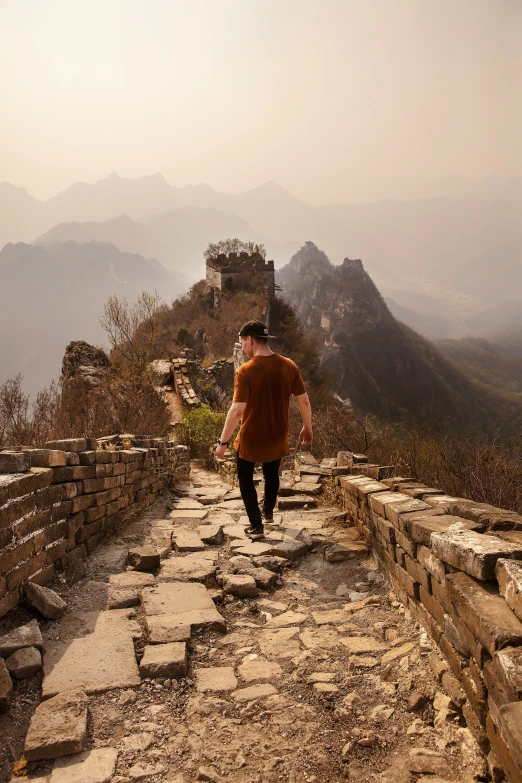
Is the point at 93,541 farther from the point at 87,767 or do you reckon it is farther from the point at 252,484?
the point at 87,767

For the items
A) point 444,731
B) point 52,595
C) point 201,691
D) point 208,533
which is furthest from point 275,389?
point 444,731

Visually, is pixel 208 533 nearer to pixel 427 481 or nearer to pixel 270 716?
pixel 270 716

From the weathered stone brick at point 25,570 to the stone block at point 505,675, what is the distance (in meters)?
2.53

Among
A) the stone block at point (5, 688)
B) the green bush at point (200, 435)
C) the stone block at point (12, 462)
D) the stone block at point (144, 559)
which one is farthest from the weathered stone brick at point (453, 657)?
the green bush at point (200, 435)

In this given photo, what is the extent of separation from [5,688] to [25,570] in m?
1.05

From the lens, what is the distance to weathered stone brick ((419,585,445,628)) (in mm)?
2660

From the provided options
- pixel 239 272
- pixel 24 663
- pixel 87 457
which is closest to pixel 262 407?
pixel 87 457

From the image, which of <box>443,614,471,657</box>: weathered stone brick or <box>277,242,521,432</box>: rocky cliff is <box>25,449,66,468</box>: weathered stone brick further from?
<box>277,242,521,432</box>: rocky cliff

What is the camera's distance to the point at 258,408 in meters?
5.00

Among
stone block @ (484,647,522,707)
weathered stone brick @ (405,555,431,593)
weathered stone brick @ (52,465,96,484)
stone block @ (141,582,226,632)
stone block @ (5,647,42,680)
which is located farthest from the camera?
weathered stone brick @ (52,465,96,484)

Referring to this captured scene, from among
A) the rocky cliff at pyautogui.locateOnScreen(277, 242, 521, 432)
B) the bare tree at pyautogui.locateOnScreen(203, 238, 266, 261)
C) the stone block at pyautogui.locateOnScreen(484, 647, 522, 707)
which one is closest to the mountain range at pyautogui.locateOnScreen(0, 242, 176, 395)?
the rocky cliff at pyautogui.locateOnScreen(277, 242, 521, 432)

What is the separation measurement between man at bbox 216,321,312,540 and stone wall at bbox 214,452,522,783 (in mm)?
1375

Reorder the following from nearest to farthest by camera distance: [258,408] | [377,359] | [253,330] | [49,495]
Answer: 1. [49,495]
2. [258,408]
3. [253,330]
4. [377,359]

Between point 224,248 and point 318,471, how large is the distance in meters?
41.4
